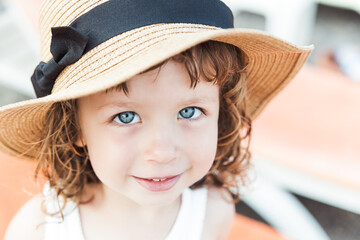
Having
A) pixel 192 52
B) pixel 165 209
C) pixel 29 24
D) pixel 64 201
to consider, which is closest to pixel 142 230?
pixel 165 209

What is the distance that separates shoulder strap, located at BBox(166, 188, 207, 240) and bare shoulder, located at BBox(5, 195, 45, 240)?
1.10 feet

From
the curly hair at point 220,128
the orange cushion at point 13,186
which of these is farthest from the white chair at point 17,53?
the curly hair at point 220,128

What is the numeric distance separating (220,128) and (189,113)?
0.28 m

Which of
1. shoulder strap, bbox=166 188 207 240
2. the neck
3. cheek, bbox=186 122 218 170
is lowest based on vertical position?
shoulder strap, bbox=166 188 207 240

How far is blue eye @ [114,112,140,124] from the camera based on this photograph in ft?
3.05

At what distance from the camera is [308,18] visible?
3664 mm

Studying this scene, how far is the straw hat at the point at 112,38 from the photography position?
84cm

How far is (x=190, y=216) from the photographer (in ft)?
4.18

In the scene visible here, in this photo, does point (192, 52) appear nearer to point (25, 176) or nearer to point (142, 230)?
point (142, 230)

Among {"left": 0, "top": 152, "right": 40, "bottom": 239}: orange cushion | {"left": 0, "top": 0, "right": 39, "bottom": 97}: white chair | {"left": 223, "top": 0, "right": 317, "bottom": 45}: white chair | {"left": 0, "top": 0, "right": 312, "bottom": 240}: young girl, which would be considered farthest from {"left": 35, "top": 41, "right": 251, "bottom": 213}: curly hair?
{"left": 223, "top": 0, "right": 317, "bottom": 45}: white chair

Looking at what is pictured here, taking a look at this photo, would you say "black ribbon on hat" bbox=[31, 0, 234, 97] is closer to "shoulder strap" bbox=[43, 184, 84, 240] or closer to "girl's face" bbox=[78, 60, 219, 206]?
"girl's face" bbox=[78, 60, 219, 206]

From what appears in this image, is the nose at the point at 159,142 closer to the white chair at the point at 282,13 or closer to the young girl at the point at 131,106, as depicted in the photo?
the young girl at the point at 131,106

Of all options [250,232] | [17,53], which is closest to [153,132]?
[250,232]

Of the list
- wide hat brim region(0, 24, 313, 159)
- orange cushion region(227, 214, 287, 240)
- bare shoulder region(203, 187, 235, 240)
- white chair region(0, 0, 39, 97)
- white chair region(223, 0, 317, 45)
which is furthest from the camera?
white chair region(223, 0, 317, 45)
